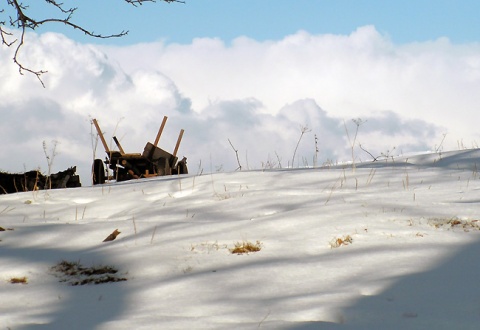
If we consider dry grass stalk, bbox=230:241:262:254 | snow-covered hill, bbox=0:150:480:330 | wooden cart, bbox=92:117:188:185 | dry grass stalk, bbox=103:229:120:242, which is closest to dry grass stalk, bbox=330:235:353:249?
snow-covered hill, bbox=0:150:480:330

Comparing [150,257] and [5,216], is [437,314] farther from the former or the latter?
[5,216]

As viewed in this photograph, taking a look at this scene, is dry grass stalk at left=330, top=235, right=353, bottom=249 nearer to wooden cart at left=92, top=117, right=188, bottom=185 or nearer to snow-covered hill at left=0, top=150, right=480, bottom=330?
snow-covered hill at left=0, top=150, right=480, bottom=330

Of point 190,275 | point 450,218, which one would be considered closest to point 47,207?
point 190,275

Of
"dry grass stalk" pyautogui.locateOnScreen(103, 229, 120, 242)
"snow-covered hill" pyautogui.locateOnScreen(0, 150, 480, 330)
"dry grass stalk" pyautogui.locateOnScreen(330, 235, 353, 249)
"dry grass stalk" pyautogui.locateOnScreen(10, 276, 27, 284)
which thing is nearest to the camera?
"snow-covered hill" pyautogui.locateOnScreen(0, 150, 480, 330)

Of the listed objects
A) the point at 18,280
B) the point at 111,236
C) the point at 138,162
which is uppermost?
the point at 138,162

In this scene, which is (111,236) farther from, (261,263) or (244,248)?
(261,263)

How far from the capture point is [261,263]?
126 inches

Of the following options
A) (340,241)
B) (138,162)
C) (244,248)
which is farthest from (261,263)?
(138,162)

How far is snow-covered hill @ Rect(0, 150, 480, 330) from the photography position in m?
2.44

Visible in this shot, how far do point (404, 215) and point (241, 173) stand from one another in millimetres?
2792

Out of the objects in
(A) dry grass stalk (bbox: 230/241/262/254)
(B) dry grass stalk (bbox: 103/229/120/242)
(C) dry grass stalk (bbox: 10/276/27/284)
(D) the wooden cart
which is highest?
(D) the wooden cart

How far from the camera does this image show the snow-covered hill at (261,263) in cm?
244

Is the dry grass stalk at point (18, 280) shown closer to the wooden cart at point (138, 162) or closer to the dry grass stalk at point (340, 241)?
the dry grass stalk at point (340, 241)

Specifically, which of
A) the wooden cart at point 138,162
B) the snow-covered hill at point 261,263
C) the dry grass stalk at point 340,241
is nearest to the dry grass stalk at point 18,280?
the snow-covered hill at point 261,263
